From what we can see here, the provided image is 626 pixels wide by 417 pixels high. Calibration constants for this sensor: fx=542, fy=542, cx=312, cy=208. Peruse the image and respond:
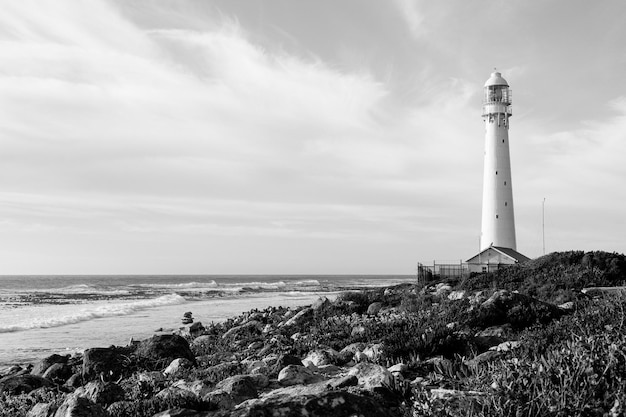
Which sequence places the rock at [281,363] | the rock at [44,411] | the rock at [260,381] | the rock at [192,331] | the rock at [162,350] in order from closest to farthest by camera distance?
1. the rock at [44,411]
2. the rock at [260,381]
3. the rock at [281,363]
4. the rock at [162,350]
5. the rock at [192,331]

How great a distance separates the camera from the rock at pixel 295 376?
24.2 ft

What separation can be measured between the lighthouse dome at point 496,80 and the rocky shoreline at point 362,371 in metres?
31.1

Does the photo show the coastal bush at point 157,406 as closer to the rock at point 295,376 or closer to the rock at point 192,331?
the rock at point 295,376

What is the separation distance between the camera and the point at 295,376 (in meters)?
7.54

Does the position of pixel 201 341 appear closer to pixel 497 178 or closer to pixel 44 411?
pixel 44 411

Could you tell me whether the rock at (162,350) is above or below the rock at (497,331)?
below

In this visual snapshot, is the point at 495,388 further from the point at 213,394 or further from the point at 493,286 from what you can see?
the point at 493,286

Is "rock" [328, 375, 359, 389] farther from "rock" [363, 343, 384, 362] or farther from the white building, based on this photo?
the white building

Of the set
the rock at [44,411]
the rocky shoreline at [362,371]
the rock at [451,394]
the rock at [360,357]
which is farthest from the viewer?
the rock at [360,357]

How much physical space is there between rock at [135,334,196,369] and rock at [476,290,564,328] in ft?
23.1

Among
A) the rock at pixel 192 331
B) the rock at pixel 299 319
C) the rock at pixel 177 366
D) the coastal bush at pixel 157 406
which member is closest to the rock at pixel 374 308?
the rock at pixel 299 319

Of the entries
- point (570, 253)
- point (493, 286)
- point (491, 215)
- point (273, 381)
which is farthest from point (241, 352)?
point (491, 215)

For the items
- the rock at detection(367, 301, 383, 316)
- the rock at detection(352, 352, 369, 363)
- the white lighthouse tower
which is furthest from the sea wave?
the white lighthouse tower

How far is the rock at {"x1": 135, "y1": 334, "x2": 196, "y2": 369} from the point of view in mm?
12666
